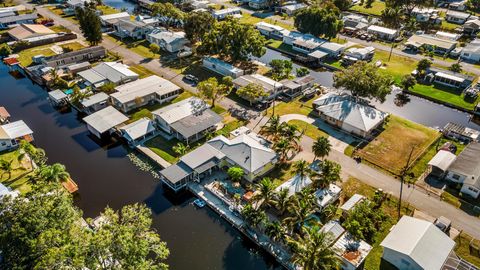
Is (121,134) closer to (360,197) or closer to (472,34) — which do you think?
(360,197)

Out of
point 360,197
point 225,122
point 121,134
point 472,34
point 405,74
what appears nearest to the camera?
point 360,197

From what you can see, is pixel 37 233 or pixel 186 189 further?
pixel 186 189

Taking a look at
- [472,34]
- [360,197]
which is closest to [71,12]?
[360,197]

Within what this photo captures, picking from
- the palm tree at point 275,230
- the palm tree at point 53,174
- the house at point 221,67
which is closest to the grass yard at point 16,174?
the palm tree at point 53,174

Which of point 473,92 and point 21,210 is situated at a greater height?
point 21,210

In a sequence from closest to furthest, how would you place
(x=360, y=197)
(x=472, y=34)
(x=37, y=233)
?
(x=37, y=233), (x=360, y=197), (x=472, y=34)

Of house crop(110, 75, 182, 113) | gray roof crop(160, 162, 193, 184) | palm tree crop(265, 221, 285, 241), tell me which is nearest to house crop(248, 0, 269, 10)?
house crop(110, 75, 182, 113)
